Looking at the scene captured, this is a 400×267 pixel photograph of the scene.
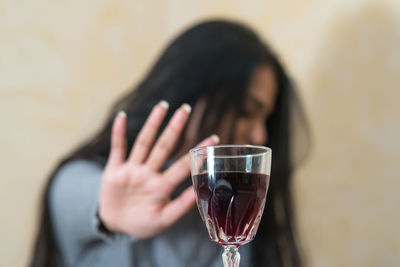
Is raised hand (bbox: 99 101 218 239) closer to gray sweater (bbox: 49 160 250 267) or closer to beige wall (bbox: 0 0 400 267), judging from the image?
gray sweater (bbox: 49 160 250 267)

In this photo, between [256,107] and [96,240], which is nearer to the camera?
[96,240]

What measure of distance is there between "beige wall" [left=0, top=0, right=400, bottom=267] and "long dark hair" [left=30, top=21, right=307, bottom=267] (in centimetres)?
5

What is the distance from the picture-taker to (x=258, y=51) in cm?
114

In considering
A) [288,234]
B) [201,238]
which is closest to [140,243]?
[201,238]

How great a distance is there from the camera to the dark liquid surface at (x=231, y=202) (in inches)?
20.4

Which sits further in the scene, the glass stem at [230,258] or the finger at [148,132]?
the finger at [148,132]

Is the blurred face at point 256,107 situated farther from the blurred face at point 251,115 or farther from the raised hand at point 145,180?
the raised hand at point 145,180

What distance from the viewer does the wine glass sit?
1.68ft

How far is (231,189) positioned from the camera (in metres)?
0.52

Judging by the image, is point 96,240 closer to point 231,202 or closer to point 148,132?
point 148,132

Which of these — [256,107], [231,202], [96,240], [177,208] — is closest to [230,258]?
[231,202]

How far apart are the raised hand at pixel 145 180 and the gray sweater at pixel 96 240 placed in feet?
0.38

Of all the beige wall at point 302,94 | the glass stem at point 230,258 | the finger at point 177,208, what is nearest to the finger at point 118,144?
the finger at point 177,208

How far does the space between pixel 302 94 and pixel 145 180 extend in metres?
0.55
